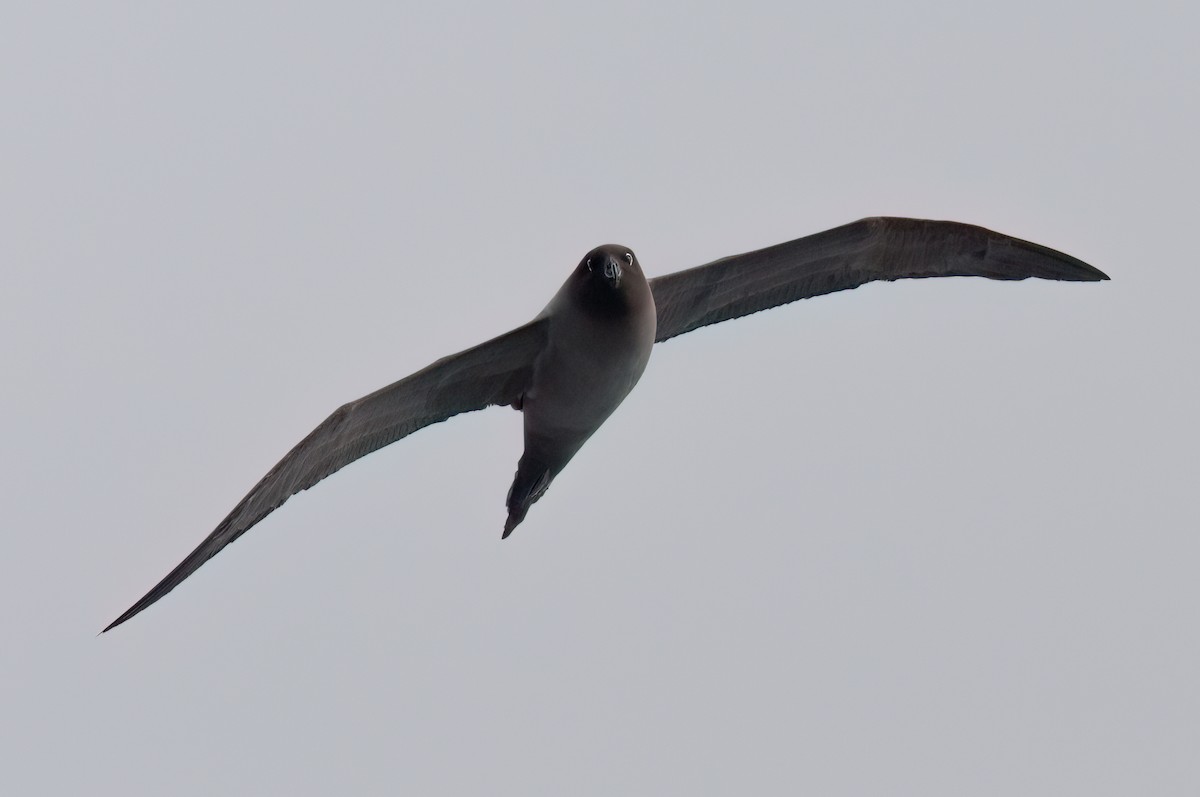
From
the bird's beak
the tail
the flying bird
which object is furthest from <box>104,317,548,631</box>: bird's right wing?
the bird's beak

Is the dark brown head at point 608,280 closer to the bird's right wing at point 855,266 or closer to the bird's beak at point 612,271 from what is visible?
the bird's beak at point 612,271

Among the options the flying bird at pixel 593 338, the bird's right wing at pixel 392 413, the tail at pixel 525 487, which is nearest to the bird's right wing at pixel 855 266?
the flying bird at pixel 593 338

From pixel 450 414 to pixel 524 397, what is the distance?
71cm

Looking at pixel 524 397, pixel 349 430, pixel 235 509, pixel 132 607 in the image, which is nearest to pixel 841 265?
pixel 524 397

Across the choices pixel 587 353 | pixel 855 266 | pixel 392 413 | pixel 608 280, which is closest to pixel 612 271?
pixel 608 280

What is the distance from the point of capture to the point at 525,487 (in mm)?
15211

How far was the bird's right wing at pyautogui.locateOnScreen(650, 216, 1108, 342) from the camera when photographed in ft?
49.9

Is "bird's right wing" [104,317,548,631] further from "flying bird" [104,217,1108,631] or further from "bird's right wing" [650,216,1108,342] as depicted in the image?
"bird's right wing" [650,216,1108,342]

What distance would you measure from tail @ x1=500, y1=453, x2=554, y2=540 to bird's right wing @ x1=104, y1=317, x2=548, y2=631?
0.60m

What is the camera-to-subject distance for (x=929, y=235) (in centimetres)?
1540

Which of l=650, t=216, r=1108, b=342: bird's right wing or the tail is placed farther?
l=650, t=216, r=1108, b=342: bird's right wing

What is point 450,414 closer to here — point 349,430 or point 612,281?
point 349,430

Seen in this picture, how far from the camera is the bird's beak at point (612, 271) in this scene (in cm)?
1367

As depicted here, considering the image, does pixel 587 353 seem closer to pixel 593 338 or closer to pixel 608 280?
pixel 593 338
